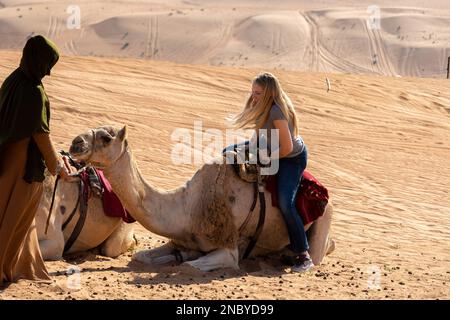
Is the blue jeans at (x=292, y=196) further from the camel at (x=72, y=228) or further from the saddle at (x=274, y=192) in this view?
the camel at (x=72, y=228)

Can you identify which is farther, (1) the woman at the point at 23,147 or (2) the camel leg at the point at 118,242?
(2) the camel leg at the point at 118,242

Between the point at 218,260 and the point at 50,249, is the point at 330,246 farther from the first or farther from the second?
the point at 50,249

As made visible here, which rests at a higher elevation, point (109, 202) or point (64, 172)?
point (64, 172)

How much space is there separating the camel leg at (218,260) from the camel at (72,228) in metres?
0.96

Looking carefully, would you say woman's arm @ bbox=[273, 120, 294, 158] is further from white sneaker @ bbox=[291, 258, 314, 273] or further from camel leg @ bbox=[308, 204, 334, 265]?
white sneaker @ bbox=[291, 258, 314, 273]

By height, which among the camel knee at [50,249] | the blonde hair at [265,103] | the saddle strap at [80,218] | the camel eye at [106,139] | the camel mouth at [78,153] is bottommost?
the camel knee at [50,249]

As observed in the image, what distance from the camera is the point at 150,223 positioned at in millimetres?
8859

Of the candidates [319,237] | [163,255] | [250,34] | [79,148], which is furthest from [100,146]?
[250,34]

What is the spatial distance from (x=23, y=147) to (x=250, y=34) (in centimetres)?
5112

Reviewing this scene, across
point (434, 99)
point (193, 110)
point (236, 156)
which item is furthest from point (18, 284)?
point (434, 99)

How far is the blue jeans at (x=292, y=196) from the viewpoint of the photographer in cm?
915

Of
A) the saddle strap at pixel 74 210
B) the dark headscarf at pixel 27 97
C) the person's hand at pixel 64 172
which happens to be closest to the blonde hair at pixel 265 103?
the saddle strap at pixel 74 210

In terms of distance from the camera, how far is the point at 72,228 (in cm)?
913
